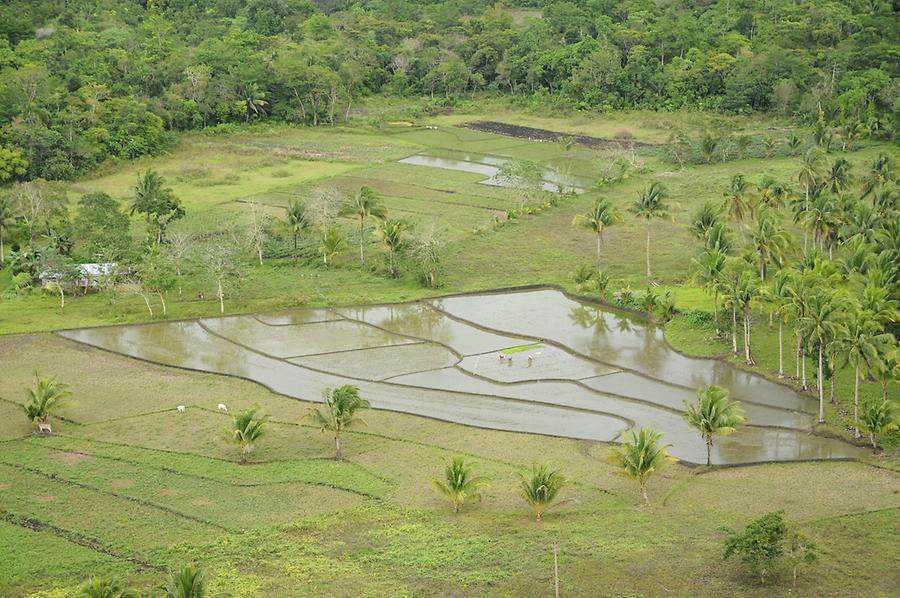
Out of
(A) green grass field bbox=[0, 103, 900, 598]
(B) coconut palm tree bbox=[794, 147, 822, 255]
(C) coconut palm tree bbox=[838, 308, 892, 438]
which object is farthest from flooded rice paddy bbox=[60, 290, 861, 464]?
(B) coconut palm tree bbox=[794, 147, 822, 255]

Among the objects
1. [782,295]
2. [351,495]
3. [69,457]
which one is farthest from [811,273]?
[69,457]

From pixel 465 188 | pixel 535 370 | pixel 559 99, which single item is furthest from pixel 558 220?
pixel 559 99

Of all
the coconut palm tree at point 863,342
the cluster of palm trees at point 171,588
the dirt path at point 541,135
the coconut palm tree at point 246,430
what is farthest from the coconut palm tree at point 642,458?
the dirt path at point 541,135

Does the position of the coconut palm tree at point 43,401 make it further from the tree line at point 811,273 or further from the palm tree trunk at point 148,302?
the tree line at point 811,273

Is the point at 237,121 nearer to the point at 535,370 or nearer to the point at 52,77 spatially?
the point at 52,77

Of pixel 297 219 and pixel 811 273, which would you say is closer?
pixel 811 273

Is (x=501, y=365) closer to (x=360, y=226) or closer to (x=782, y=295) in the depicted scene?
(x=782, y=295)
